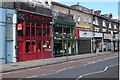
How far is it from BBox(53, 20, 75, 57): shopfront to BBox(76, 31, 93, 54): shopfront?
2174 mm

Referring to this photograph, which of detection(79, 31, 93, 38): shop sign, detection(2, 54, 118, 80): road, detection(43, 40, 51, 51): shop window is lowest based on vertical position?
detection(2, 54, 118, 80): road

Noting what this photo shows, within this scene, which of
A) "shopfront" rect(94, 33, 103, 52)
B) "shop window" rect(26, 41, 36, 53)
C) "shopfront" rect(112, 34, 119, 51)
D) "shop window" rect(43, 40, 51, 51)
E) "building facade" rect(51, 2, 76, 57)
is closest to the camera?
"shop window" rect(26, 41, 36, 53)

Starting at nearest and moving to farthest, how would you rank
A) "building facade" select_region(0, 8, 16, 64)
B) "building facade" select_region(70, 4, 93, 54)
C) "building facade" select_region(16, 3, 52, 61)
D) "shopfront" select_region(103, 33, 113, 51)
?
"building facade" select_region(0, 8, 16, 64) < "building facade" select_region(16, 3, 52, 61) < "building facade" select_region(70, 4, 93, 54) < "shopfront" select_region(103, 33, 113, 51)

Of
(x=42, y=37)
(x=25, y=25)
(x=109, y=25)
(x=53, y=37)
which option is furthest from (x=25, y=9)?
(x=109, y=25)

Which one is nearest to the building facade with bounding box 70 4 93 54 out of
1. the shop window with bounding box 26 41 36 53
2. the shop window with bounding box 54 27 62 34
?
the shop window with bounding box 54 27 62 34

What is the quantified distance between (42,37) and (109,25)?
30.3 m

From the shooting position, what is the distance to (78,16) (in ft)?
135

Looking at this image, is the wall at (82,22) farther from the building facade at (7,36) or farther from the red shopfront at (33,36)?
the building facade at (7,36)

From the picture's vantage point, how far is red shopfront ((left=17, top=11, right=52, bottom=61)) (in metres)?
27.2

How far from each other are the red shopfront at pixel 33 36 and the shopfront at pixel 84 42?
9106 mm

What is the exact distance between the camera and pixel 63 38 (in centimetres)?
3553

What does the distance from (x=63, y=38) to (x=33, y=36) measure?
721cm

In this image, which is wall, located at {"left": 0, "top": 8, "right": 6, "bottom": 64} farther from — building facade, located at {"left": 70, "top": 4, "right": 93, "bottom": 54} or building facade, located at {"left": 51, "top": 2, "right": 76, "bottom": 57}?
building facade, located at {"left": 70, "top": 4, "right": 93, "bottom": 54}

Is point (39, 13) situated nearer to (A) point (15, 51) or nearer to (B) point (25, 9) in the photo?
(B) point (25, 9)
